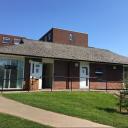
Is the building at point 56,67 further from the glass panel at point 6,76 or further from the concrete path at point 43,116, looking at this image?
the concrete path at point 43,116

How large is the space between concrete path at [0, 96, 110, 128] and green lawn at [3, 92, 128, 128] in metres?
0.72

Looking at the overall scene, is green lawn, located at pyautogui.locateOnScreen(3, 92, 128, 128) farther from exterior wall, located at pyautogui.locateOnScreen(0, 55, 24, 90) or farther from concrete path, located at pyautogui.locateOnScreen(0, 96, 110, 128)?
exterior wall, located at pyautogui.locateOnScreen(0, 55, 24, 90)

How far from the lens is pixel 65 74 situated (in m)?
27.1

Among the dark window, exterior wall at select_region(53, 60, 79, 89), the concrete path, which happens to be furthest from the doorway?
the concrete path

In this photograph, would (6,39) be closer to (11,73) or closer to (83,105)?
(11,73)

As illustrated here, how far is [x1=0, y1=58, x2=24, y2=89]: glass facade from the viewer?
77.5 ft

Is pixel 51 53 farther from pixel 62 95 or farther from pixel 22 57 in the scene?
pixel 62 95

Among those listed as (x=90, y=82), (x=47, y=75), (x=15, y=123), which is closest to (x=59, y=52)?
(x=47, y=75)

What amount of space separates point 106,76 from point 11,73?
10.4 m

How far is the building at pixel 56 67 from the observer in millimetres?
23938

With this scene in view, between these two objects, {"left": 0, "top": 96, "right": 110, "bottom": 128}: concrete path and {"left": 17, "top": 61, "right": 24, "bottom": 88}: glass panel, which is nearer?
{"left": 0, "top": 96, "right": 110, "bottom": 128}: concrete path

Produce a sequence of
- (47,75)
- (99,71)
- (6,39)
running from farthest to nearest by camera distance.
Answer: (6,39), (99,71), (47,75)

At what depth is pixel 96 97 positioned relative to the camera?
2103cm

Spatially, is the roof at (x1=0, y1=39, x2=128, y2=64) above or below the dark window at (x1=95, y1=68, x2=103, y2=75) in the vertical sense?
above
